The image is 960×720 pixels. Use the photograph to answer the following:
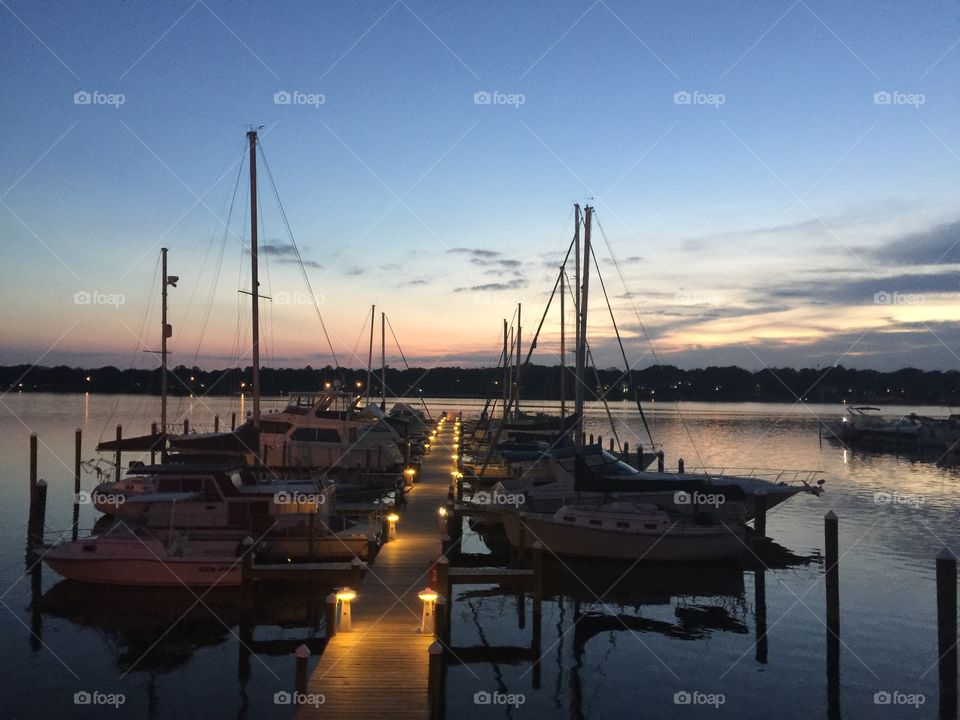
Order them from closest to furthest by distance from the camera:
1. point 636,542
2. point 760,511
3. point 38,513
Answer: point 636,542 → point 760,511 → point 38,513

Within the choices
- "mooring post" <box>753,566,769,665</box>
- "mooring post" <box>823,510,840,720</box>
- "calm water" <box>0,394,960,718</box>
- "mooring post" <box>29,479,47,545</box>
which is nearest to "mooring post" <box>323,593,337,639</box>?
"calm water" <box>0,394,960,718</box>

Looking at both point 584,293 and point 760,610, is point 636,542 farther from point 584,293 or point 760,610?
point 584,293

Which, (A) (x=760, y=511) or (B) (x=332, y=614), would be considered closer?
(B) (x=332, y=614)

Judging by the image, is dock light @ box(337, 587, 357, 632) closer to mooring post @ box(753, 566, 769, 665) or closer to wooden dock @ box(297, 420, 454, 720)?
wooden dock @ box(297, 420, 454, 720)

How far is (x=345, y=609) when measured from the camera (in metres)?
15.3

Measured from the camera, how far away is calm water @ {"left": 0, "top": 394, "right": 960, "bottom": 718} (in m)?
15.2

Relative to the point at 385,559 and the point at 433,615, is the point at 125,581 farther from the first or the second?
the point at 433,615

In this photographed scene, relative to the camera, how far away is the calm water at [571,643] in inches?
597

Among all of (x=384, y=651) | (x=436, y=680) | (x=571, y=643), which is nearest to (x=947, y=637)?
(x=571, y=643)

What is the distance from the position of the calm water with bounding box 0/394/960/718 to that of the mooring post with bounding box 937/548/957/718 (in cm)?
152

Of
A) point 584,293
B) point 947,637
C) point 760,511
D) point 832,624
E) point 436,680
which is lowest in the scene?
point 832,624

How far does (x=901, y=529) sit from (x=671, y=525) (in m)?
15.4

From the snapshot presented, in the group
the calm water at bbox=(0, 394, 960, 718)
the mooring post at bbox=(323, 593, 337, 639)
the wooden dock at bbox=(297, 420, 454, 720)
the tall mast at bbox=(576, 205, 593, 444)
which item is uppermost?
the tall mast at bbox=(576, 205, 593, 444)

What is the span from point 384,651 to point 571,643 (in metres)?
6.11
